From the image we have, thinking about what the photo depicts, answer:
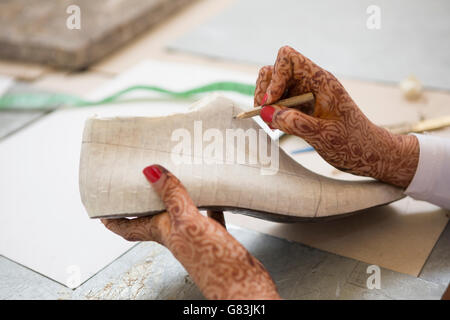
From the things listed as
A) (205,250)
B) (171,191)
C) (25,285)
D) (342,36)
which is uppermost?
(342,36)

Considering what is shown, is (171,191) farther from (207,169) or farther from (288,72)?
(288,72)

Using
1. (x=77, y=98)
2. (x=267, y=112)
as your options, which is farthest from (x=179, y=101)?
(x=267, y=112)

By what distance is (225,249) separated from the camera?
108 cm

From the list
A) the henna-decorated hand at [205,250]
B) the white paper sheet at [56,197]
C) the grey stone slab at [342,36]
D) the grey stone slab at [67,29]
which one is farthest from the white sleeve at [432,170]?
the grey stone slab at [67,29]

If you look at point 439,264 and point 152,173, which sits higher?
point 152,173

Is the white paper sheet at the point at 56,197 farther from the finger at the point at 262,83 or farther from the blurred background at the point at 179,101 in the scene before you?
the finger at the point at 262,83

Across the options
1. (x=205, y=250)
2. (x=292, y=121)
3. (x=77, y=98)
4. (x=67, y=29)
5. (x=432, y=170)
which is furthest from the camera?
(x=67, y=29)

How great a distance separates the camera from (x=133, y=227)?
1.20 m

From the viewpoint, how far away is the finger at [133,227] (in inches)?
46.6

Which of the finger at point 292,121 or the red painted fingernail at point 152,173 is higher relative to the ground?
the finger at point 292,121

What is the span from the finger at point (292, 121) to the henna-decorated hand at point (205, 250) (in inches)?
9.6

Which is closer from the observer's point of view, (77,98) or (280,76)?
(280,76)

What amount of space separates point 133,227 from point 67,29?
5.81ft

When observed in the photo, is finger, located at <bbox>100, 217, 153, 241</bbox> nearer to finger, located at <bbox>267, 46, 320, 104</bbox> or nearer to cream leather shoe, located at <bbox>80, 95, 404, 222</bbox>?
cream leather shoe, located at <bbox>80, 95, 404, 222</bbox>
